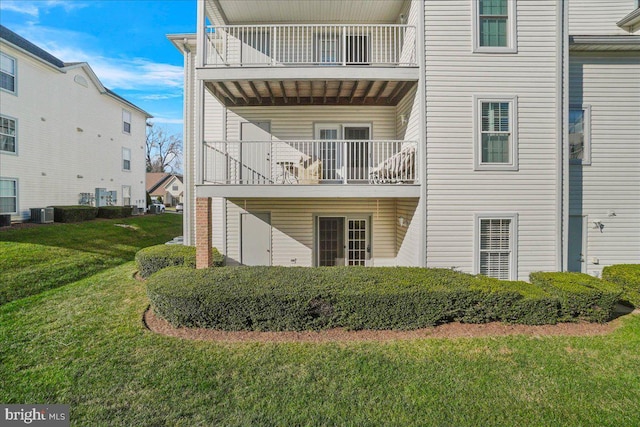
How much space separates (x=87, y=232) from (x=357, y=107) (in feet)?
46.4

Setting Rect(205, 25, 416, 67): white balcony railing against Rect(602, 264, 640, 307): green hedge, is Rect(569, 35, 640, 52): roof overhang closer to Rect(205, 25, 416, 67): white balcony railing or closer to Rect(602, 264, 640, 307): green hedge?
Rect(205, 25, 416, 67): white balcony railing

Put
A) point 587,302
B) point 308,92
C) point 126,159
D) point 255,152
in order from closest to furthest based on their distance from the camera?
point 587,302 → point 308,92 → point 255,152 → point 126,159

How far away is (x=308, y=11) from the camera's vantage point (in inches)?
360

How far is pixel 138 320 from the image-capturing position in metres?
5.97

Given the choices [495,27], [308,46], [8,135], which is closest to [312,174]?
[308,46]

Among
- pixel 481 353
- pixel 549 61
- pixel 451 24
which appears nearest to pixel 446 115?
pixel 451 24

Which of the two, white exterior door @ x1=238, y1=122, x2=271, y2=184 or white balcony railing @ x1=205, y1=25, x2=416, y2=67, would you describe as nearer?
white exterior door @ x1=238, y1=122, x2=271, y2=184

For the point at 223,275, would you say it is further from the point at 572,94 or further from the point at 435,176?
the point at 572,94

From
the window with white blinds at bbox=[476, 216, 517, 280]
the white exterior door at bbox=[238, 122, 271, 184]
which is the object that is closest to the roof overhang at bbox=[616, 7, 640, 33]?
the window with white blinds at bbox=[476, 216, 517, 280]

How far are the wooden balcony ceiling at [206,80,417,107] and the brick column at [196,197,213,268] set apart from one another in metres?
3.26

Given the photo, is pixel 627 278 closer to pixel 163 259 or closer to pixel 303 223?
pixel 303 223

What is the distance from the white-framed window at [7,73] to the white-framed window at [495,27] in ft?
68.2

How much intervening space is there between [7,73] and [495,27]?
70.1 feet

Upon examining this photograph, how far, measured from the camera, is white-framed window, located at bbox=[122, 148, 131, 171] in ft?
78.9
